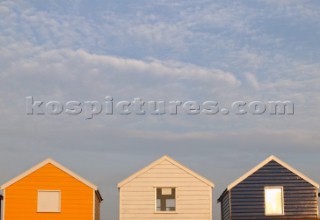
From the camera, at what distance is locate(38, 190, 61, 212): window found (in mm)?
43438

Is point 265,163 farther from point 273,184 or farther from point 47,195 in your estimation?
point 47,195

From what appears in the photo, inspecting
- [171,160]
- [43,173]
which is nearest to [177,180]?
[171,160]

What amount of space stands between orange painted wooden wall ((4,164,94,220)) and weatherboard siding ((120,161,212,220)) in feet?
8.82

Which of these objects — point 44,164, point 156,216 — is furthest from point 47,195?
point 156,216

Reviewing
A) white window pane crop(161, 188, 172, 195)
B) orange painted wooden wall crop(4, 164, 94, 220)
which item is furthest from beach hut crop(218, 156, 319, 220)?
orange painted wooden wall crop(4, 164, 94, 220)

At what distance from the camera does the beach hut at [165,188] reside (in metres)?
43.7

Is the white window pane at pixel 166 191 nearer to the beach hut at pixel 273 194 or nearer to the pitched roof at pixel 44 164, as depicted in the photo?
the beach hut at pixel 273 194

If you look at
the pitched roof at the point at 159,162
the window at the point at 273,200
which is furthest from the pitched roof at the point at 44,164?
the window at the point at 273,200

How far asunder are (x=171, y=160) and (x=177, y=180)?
4.32 feet

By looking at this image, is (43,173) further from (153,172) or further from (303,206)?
(303,206)

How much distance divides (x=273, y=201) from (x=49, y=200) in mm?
13764

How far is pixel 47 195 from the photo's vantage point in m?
43.5

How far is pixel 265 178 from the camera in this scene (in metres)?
43.6

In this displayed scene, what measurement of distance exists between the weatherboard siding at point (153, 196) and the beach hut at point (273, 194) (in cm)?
216
